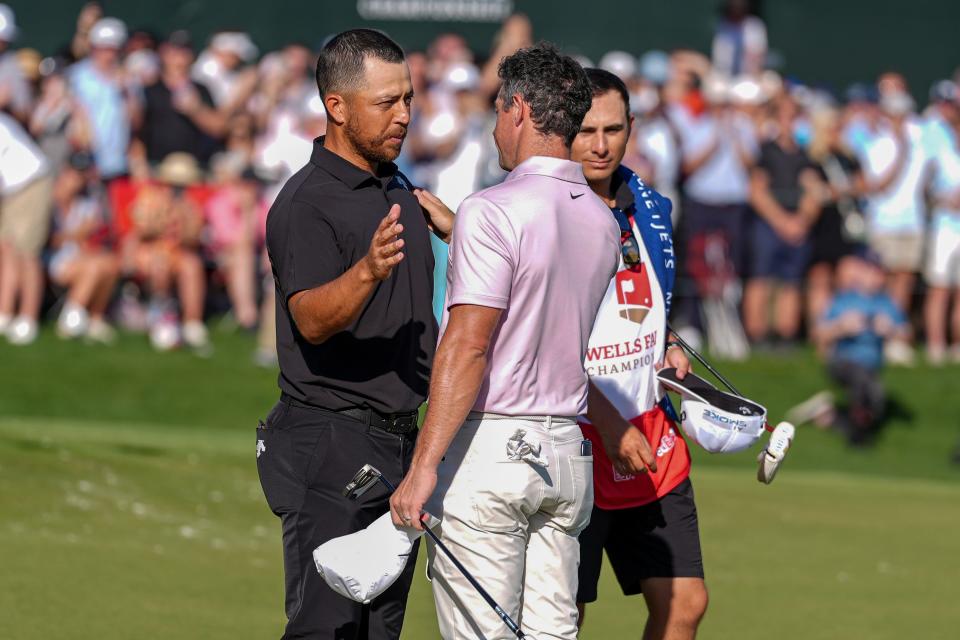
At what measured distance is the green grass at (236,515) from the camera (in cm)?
723

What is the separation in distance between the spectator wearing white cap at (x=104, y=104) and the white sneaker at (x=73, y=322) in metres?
1.31

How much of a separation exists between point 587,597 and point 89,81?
33.3 ft

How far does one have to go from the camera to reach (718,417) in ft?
18.1

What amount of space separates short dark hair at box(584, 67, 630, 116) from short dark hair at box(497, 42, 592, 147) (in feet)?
3.75

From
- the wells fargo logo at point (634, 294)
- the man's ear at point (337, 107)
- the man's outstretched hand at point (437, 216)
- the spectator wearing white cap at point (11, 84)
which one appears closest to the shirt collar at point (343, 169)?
the man's ear at point (337, 107)

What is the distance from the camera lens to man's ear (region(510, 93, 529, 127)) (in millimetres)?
4582

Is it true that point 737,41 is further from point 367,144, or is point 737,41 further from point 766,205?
point 367,144

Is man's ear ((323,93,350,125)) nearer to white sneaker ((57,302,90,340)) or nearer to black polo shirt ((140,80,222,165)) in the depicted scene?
white sneaker ((57,302,90,340))

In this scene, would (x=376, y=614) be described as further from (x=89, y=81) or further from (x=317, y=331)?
(x=89, y=81)

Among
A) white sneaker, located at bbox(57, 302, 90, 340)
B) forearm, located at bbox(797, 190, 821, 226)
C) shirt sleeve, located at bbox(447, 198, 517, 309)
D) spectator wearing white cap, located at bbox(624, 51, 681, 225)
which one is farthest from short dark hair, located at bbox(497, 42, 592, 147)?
forearm, located at bbox(797, 190, 821, 226)

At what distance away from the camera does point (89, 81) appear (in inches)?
567

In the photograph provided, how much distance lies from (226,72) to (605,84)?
455 inches

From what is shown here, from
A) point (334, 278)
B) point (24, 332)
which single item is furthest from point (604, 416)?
point (24, 332)

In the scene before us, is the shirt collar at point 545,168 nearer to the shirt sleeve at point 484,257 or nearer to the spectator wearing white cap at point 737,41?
the shirt sleeve at point 484,257
